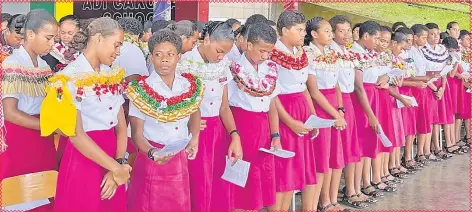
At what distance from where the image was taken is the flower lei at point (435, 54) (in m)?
6.29

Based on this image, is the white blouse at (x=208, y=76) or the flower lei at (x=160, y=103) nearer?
the flower lei at (x=160, y=103)

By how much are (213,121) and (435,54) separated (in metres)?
3.71

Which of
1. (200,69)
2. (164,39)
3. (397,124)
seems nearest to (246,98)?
(200,69)

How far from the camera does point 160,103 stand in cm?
283

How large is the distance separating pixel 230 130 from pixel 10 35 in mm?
1327

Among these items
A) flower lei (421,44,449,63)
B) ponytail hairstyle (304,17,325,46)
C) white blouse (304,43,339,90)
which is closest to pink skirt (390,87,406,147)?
flower lei (421,44,449,63)

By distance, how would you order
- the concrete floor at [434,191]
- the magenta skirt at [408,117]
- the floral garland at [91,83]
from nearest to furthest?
the floral garland at [91,83] → the concrete floor at [434,191] → the magenta skirt at [408,117]

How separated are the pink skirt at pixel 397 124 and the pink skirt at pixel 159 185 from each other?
2934 millimetres

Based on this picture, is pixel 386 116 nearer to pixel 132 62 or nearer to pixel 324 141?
pixel 324 141

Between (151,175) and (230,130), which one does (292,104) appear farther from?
(151,175)

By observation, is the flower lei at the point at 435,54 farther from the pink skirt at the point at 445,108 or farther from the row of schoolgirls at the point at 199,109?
the row of schoolgirls at the point at 199,109

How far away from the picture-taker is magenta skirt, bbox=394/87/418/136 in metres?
5.89

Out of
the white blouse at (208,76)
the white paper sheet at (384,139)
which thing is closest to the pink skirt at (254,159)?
the white blouse at (208,76)

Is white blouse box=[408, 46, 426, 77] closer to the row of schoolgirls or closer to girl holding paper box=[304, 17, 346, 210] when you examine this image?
the row of schoolgirls
